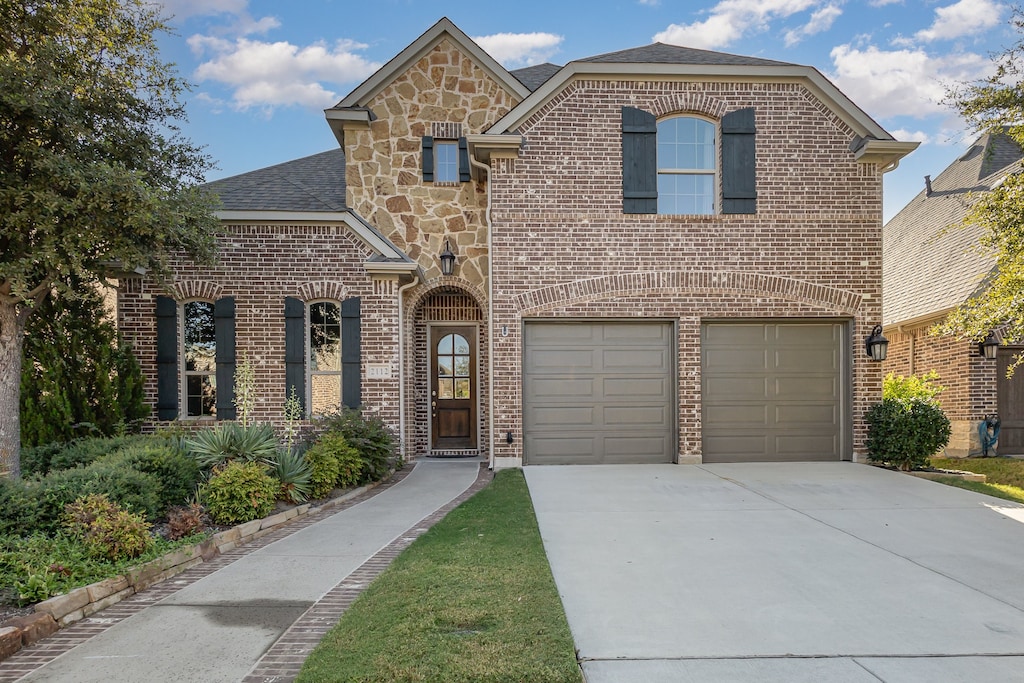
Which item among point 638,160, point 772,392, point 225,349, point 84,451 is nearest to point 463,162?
point 638,160

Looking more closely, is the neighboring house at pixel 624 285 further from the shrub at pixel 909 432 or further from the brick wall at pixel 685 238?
the shrub at pixel 909 432

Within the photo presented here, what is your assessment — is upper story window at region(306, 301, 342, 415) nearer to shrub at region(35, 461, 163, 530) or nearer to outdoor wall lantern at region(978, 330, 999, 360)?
shrub at region(35, 461, 163, 530)

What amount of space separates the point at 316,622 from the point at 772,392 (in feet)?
28.4

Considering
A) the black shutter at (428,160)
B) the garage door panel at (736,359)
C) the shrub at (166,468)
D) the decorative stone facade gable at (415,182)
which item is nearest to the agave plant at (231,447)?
the shrub at (166,468)

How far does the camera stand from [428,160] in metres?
11.6

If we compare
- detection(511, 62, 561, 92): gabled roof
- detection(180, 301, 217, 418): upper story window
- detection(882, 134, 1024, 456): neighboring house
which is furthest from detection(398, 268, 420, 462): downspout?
detection(882, 134, 1024, 456): neighboring house

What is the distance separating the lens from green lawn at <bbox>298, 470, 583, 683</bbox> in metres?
3.22

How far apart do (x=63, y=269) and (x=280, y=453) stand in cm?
322

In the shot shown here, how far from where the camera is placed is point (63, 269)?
670 cm

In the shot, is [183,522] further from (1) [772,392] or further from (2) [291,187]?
(1) [772,392]

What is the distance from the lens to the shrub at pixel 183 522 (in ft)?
19.0

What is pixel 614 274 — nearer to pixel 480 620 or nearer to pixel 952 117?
pixel 952 117

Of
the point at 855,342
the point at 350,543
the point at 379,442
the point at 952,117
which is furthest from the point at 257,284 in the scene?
the point at 952,117

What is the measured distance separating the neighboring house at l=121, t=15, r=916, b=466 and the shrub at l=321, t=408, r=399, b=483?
2.37 feet
